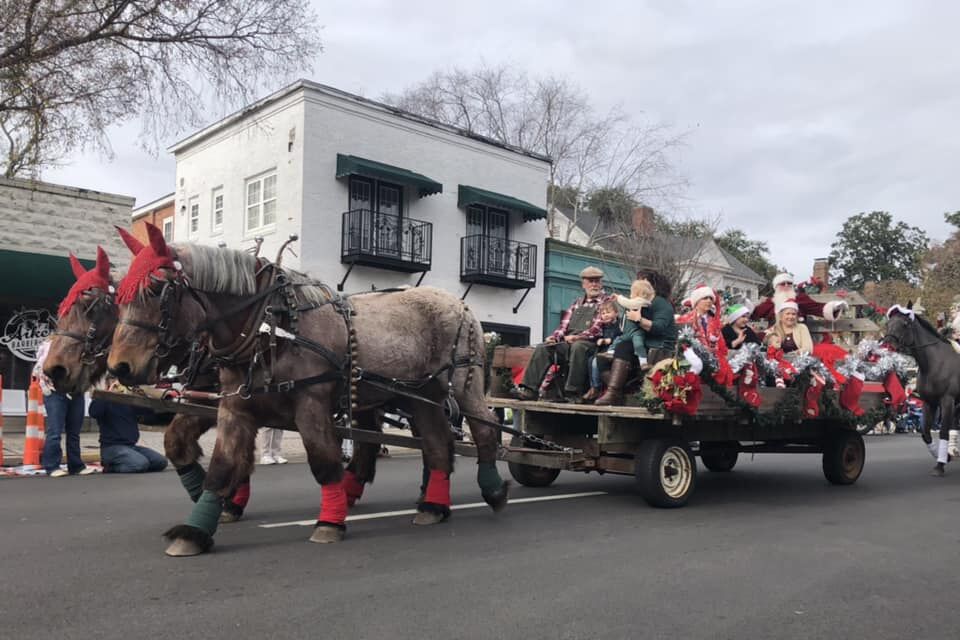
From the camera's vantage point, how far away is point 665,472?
757cm

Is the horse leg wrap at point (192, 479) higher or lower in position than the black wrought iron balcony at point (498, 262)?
lower

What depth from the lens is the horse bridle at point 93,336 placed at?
5754 millimetres

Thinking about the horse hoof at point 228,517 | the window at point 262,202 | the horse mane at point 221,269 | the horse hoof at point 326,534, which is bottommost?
the horse hoof at point 228,517

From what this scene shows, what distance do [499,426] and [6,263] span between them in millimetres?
11551

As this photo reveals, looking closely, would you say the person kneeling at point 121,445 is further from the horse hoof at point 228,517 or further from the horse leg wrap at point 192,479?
the horse leg wrap at point 192,479

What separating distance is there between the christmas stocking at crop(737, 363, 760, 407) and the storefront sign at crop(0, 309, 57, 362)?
12693mm

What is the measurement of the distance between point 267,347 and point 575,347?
11.6 feet

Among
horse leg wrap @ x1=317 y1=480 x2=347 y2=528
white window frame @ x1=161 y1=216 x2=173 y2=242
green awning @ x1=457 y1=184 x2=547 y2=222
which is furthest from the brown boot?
white window frame @ x1=161 y1=216 x2=173 y2=242

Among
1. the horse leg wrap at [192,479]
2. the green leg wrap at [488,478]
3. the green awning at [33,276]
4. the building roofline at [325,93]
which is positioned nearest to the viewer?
the horse leg wrap at [192,479]

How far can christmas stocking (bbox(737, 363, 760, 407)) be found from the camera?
301 inches

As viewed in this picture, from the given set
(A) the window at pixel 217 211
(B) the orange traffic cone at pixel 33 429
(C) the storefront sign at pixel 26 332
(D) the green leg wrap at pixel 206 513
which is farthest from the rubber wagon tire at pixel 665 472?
(A) the window at pixel 217 211

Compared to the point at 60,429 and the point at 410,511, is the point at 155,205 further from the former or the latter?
the point at 410,511

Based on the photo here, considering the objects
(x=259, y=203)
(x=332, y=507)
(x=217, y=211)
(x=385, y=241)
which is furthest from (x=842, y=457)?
(x=217, y=211)

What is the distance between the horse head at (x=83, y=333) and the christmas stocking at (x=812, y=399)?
6.75 metres
